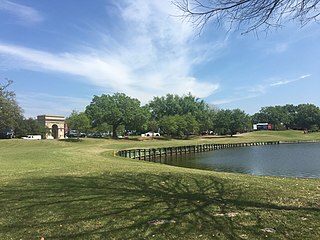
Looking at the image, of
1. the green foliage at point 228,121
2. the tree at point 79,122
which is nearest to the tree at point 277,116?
the green foliage at point 228,121

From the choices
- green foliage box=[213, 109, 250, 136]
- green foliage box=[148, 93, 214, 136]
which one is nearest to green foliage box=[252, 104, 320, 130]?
green foliage box=[213, 109, 250, 136]

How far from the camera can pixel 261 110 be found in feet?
534

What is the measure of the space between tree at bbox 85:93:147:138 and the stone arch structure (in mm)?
22383

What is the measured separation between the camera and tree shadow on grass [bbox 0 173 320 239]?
5.00 meters

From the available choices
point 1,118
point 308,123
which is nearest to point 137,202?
point 1,118

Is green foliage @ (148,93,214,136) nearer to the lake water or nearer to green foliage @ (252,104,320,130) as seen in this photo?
green foliage @ (252,104,320,130)

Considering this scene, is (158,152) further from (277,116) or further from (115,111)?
(277,116)

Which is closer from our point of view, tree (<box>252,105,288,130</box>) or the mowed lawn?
the mowed lawn

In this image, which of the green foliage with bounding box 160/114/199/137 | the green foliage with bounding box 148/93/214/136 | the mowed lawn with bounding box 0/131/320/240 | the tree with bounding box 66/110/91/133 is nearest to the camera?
the mowed lawn with bounding box 0/131/320/240

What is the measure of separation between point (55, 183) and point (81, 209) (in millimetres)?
3591

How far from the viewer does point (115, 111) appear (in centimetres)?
7400

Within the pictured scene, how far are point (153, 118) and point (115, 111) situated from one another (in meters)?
33.6

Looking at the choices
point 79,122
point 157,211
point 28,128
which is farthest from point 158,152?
point 28,128

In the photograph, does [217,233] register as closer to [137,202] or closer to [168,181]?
[137,202]
